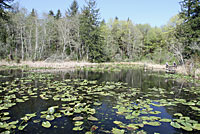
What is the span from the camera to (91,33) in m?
26.2

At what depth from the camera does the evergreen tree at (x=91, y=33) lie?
2625 cm

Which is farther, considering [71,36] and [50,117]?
[71,36]

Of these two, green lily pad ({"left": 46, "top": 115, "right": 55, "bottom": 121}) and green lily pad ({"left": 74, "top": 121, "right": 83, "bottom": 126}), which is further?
green lily pad ({"left": 46, "top": 115, "right": 55, "bottom": 121})

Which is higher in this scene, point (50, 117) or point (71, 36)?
point (71, 36)

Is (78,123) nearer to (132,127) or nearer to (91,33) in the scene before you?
(132,127)

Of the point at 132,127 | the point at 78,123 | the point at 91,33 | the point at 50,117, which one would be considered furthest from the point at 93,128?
the point at 91,33

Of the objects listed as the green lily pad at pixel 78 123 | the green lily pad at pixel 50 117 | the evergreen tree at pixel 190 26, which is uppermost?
the evergreen tree at pixel 190 26

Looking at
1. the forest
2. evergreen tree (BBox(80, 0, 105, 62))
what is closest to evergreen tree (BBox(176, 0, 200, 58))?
the forest

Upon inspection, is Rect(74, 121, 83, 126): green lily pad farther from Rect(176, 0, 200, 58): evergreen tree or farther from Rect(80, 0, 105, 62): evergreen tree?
Rect(80, 0, 105, 62): evergreen tree

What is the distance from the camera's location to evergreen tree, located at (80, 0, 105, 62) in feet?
86.1

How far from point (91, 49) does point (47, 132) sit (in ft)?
79.3

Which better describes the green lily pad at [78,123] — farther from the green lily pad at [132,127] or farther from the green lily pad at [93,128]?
the green lily pad at [132,127]

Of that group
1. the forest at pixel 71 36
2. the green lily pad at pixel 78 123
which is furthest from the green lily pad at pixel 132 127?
the forest at pixel 71 36

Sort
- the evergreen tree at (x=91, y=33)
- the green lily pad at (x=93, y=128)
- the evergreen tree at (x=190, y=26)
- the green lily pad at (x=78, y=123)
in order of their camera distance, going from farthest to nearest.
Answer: the evergreen tree at (x=91, y=33)
the evergreen tree at (x=190, y=26)
the green lily pad at (x=78, y=123)
the green lily pad at (x=93, y=128)
